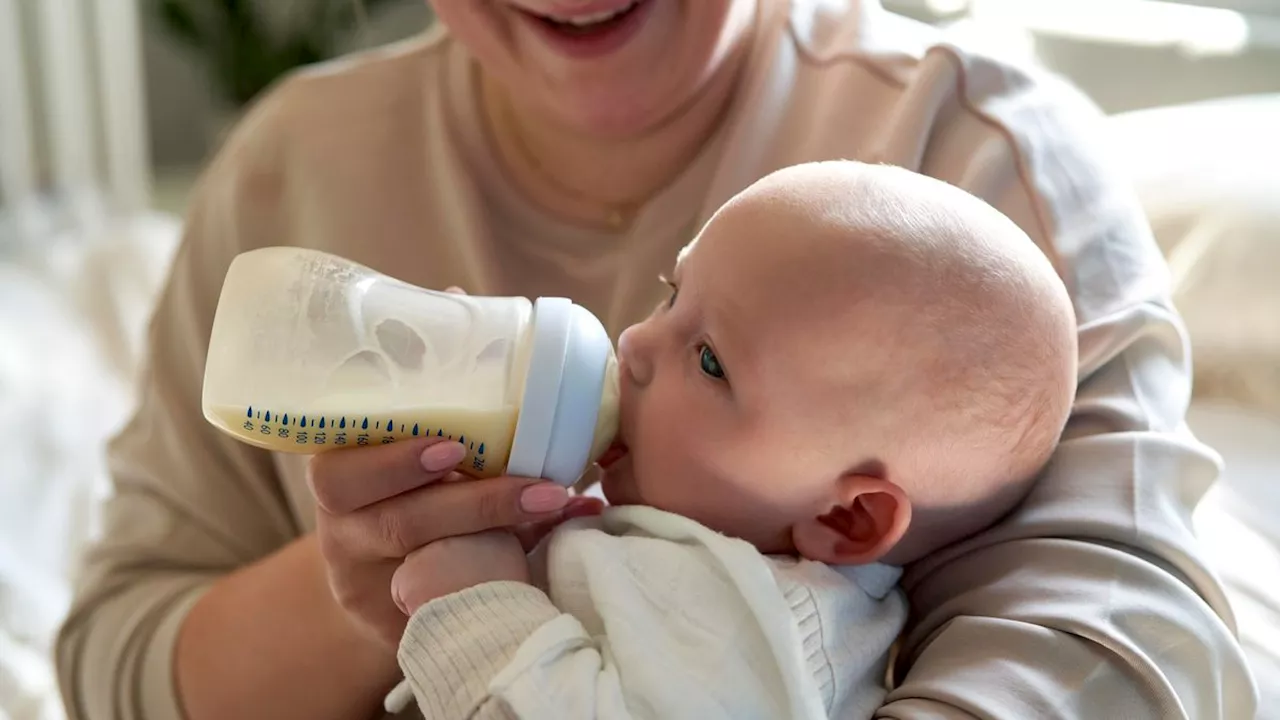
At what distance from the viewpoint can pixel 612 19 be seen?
916 mm

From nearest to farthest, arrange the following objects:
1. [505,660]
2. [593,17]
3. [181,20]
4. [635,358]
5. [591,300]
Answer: [505,660] < [635,358] < [593,17] < [591,300] < [181,20]

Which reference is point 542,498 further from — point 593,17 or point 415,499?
point 593,17

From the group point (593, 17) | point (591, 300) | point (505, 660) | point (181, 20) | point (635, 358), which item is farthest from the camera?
point (181, 20)

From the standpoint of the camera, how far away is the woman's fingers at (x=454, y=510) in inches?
27.6

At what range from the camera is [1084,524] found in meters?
0.73

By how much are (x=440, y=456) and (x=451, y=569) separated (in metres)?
0.07

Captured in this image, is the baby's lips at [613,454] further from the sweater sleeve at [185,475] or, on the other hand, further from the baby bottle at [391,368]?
the sweater sleeve at [185,475]

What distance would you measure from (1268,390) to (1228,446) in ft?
0.35

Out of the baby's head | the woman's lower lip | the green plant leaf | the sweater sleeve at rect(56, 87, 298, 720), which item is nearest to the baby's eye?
the baby's head

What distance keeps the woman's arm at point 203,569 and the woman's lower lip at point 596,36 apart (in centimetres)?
31

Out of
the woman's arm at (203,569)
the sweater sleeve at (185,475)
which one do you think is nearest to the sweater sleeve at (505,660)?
the woman's arm at (203,569)

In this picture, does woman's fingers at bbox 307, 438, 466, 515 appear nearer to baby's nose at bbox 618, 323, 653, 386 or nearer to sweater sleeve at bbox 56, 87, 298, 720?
baby's nose at bbox 618, 323, 653, 386

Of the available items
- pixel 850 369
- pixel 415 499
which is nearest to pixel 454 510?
pixel 415 499

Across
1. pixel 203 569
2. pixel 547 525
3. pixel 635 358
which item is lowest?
pixel 203 569
